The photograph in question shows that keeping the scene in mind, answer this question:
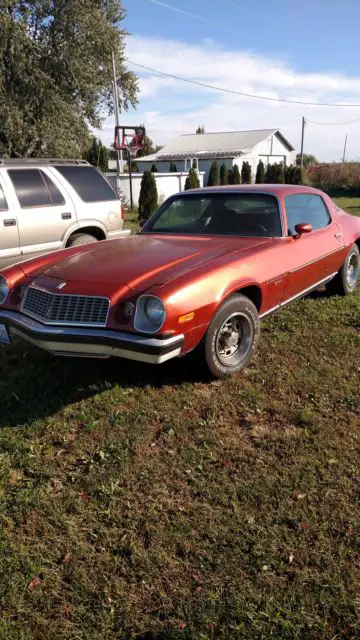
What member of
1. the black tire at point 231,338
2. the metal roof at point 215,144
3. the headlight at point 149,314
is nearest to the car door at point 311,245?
the black tire at point 231,338

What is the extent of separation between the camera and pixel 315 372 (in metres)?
3.94

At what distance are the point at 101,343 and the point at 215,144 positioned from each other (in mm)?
45763

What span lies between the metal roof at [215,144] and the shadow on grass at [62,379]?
128 ft

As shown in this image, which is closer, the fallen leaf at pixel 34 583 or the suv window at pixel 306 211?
the fallen leaf at pixel 34 583

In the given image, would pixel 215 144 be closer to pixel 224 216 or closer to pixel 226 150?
pixel 226 150

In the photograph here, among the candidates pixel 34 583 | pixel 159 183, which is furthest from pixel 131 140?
pixel 34 583

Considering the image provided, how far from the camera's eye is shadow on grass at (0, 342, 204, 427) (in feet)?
11.6

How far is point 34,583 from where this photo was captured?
2.11 m

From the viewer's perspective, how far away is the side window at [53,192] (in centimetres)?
664

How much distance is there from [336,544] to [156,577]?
33.4 inches

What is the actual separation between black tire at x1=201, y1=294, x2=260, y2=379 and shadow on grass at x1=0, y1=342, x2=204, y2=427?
0.55ft

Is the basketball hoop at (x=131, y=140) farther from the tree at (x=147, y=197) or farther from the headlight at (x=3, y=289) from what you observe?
the headlight at (x=3, y=289)

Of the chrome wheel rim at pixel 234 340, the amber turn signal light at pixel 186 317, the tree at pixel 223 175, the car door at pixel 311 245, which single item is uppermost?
the tree at pixel 223 175

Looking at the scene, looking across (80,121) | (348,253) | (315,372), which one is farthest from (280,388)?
(80,121)
